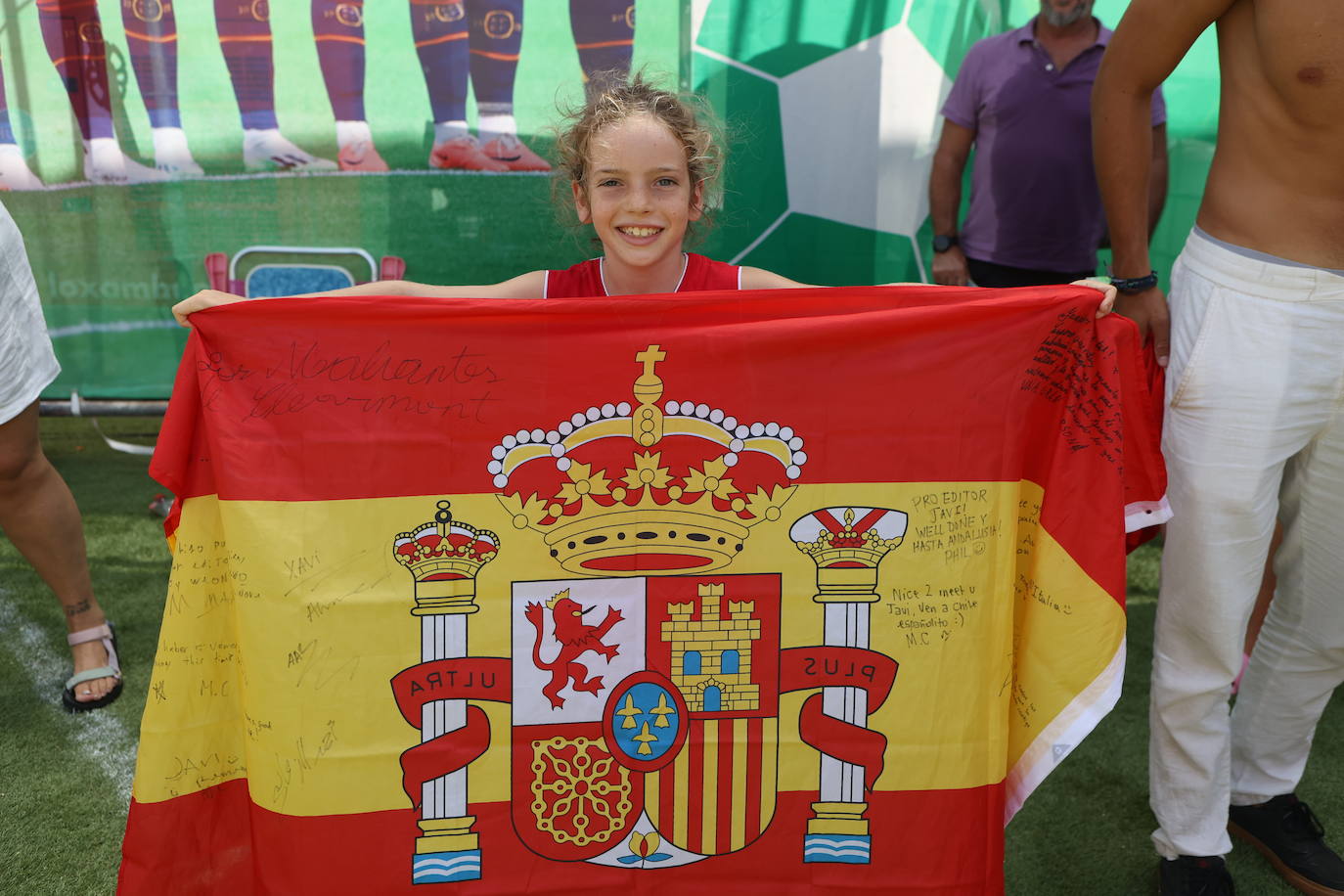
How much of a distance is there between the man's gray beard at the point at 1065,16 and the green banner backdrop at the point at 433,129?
72 cm

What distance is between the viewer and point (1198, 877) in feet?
6.96

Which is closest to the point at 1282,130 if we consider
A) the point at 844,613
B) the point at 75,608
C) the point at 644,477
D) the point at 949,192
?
the point at 844,613

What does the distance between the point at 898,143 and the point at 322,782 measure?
292cm

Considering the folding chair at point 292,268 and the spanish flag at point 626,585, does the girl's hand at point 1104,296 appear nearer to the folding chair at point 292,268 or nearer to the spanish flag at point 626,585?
the spanish flag at point 626,585

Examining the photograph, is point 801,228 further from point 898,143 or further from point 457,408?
point 457,408

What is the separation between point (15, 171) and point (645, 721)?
11.3 feet

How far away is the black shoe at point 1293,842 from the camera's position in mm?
2191

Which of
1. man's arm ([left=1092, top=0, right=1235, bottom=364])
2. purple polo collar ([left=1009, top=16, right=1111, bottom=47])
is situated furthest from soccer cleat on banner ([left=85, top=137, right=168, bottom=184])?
man's arm ([left=1092, top=0, right=1235, bottom=364])

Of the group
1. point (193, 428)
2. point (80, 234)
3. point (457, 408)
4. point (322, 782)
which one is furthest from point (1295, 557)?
point (80, 234)

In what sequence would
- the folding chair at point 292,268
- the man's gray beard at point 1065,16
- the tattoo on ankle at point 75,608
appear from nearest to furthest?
1. the tattoo on ankle at point 75,608
2. the man's gray beard at point 1065,16
3. the folding chair at point 292,268

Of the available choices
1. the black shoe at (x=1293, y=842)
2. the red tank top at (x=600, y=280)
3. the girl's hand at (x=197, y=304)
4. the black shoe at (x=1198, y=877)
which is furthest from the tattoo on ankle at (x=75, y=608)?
the black shoe at (x=1293, y=842)

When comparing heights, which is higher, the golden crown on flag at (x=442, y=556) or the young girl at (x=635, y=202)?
the young girl at (x=635, y=202)

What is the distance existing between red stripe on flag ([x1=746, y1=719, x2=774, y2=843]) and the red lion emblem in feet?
0.90

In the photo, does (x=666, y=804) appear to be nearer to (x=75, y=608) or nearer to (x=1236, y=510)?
(x=1236, y=510)
